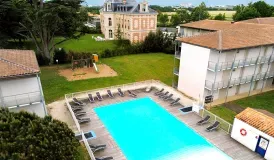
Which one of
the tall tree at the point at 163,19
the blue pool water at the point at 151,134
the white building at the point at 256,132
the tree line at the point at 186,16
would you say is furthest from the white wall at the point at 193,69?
the tall tree at the point at 163,19

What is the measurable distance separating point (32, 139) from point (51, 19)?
2634 cm

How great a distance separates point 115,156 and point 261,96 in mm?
20398

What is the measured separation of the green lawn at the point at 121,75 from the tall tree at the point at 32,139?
13.8 m

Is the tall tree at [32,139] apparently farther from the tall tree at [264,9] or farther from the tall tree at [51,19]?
the tall tree at [264,9]

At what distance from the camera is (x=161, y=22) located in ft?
305

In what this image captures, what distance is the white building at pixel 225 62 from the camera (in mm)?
22844

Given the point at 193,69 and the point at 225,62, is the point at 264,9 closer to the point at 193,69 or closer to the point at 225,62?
the point at 225,62

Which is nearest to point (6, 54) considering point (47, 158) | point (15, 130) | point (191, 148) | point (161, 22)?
point (15, 130)

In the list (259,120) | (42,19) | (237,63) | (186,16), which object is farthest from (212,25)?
(186,16)

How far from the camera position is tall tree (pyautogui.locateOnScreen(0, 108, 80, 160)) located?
9.52 metres

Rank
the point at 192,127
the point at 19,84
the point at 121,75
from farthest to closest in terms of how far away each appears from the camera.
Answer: the point at 121,75 → the point at 192,127 → the point at 19,84

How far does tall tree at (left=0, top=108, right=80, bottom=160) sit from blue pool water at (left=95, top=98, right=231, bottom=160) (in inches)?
247

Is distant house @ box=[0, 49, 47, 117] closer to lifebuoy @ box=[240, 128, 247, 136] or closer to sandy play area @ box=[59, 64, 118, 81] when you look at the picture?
sandy play area @ box=[59, 64, 118, 81]

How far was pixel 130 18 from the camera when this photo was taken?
51531 millimetres
